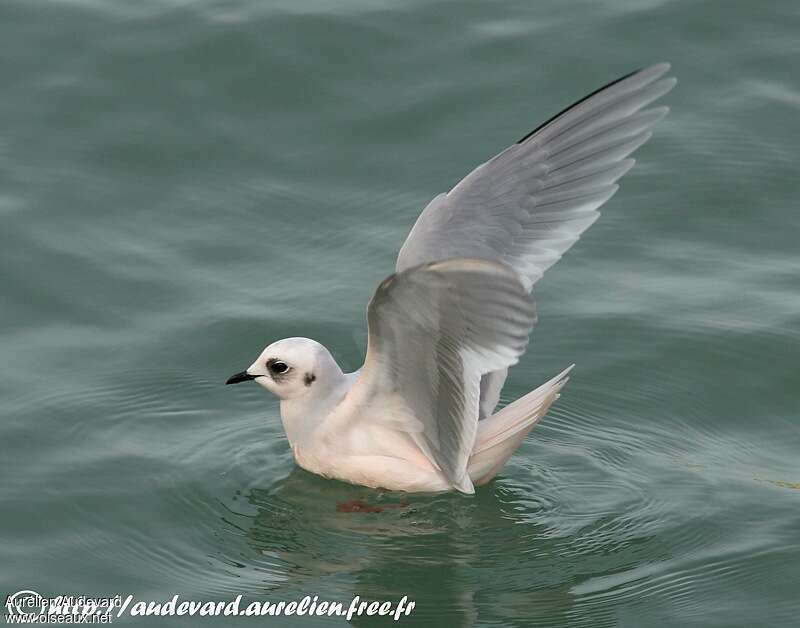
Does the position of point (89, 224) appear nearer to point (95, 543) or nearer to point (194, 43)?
point (194, 43)

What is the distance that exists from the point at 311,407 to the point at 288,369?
0.21 m

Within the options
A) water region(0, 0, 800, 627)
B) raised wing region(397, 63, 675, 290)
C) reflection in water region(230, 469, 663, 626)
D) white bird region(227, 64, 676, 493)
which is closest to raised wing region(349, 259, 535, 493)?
white bird region(227, 64, 676, 493)

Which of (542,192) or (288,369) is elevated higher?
(542,192)

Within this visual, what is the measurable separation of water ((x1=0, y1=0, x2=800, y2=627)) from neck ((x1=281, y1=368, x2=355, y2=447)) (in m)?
0.22

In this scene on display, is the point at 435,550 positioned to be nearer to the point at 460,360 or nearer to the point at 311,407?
the point at 460,360

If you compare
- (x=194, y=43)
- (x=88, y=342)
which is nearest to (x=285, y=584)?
(x=88, y=342)

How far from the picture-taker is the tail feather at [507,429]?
24.0 feet

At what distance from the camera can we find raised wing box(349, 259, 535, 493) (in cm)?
637

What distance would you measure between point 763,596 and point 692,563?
1.05ft

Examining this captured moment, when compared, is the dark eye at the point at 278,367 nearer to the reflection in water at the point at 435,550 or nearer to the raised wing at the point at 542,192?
the reflection in water at the point at 435,550

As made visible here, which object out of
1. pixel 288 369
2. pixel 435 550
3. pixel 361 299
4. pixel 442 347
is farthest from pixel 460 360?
pixel 361 299

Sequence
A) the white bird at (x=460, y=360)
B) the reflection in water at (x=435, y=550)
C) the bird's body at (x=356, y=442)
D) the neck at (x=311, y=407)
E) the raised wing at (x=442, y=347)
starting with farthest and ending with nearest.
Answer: the neck at (x=311, y=407) → the bird's body at (x=356, y=442) → the white bird at (x=460, y=360) → the reflection in water at (x=435, y=550) → the raised wing at (x=442, y=347)

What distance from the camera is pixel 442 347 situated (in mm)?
6867

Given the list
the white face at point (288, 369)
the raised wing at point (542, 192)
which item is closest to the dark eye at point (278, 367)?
the white face at point (288, 369)
